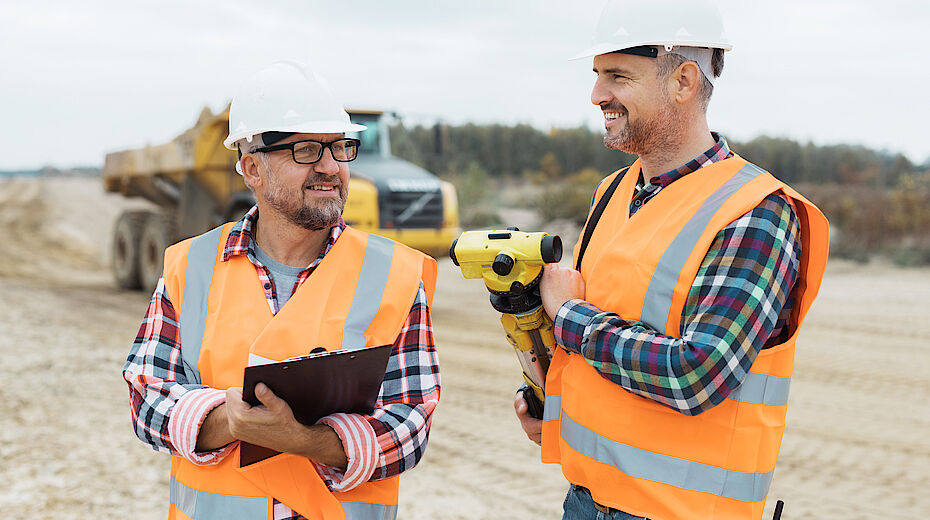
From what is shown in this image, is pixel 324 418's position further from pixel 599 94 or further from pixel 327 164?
pixel 599 94

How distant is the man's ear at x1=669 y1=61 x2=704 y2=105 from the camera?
6.40ft

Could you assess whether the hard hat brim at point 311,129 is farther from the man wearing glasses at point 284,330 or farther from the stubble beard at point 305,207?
the stubble beard at point 305,207

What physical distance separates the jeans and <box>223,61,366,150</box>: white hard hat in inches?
46.1

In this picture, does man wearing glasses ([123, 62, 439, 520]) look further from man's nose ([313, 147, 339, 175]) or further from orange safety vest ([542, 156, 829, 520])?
orange safety vest ([542, 156, 829, 520])

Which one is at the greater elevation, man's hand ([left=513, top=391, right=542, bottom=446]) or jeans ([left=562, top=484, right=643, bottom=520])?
man's hand ([left=513, top=391, right=542, bottom=446])

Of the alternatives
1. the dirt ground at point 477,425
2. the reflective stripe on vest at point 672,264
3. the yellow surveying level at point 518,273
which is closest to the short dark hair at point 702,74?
the reflective stripe on vest at point 672,264

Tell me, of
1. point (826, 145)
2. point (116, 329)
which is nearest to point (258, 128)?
point (116, 329)

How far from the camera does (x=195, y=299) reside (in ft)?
6.71

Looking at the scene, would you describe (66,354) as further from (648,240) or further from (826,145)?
(826,145)

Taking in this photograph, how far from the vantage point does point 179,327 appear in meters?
2.04

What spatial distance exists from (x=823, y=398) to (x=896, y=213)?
14205 millimetres

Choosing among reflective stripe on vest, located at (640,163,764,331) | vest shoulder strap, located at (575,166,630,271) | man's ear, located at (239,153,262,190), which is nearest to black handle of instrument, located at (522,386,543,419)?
vest shoulder strap, located at (575,166,630,271)

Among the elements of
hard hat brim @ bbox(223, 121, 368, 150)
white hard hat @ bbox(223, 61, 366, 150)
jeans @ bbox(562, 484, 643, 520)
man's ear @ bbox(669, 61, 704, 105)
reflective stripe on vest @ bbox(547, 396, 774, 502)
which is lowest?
jeans @ bbox(562, 484, 643, 520)

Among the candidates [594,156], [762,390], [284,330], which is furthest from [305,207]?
[594,156]
